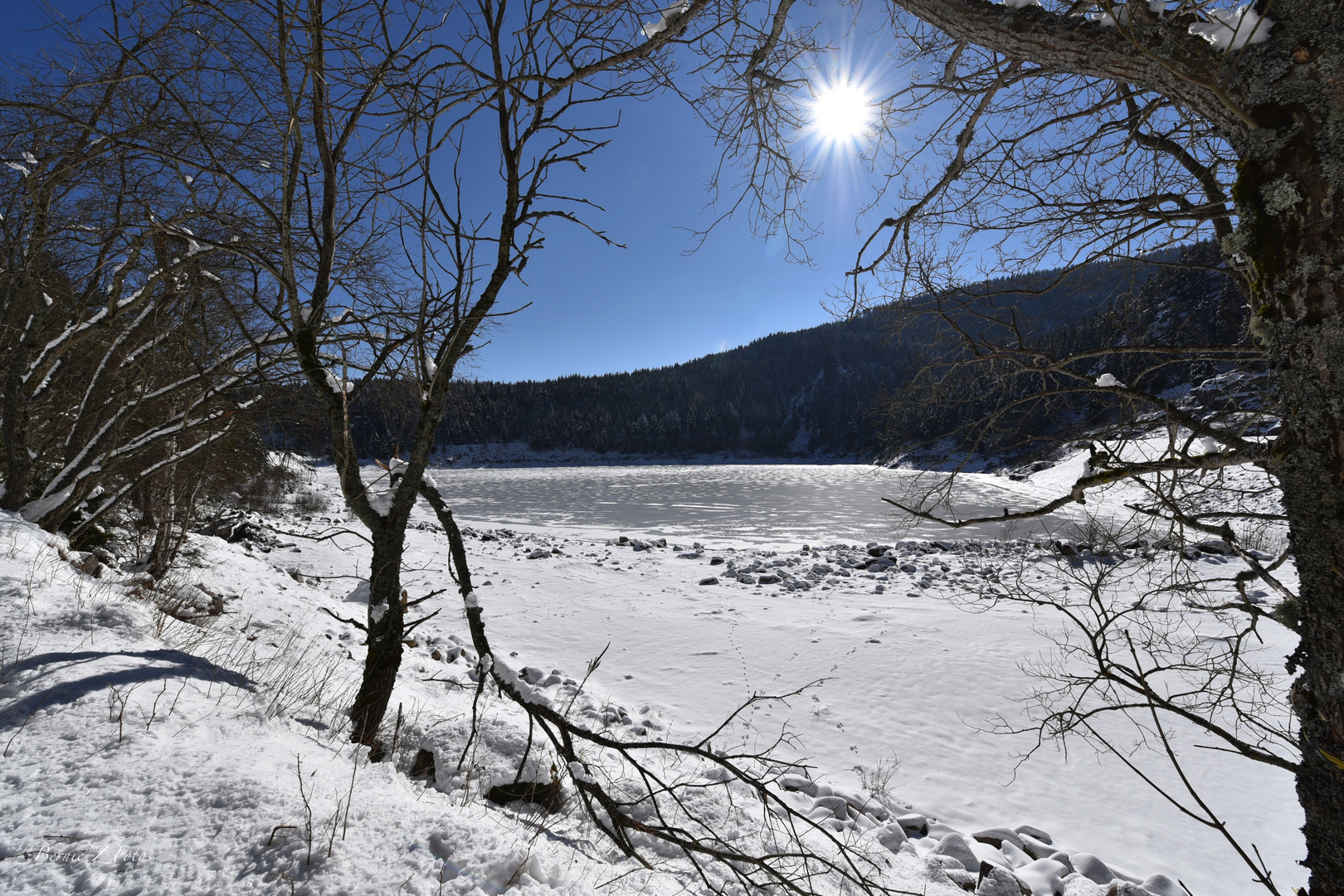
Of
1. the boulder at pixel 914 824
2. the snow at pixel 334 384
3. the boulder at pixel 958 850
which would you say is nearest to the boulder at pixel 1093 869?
the boulder at pixel 958 850

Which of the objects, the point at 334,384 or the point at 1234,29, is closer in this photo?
the point at 1234,29

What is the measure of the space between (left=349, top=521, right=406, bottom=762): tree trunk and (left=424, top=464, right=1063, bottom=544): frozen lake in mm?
11729

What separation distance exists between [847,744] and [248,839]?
16.8 feet

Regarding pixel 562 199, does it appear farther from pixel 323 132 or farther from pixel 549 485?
pixel 549 485

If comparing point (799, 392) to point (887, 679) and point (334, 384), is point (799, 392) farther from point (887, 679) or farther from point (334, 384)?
point (334, 384)

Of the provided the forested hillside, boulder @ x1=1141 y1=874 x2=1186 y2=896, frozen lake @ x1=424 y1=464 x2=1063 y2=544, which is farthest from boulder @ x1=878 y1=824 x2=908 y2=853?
frozen lake @ x1=424 y1=464 x2=1063 y2=544

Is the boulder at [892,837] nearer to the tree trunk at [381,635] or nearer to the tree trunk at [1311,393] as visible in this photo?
the tree trunk at [1311,393]

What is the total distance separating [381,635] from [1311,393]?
3778 mm

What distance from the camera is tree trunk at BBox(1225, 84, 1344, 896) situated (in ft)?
4.20

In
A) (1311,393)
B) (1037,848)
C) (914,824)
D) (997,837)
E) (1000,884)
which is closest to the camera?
(1311,393)

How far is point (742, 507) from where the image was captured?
1099 inches

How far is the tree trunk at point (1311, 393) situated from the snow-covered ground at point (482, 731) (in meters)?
0.78

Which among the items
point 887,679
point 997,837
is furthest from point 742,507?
point 997,837

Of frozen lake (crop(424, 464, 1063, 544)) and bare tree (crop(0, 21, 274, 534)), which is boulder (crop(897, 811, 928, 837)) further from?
frozen lake (crop(424, 464, 1063, 544))
